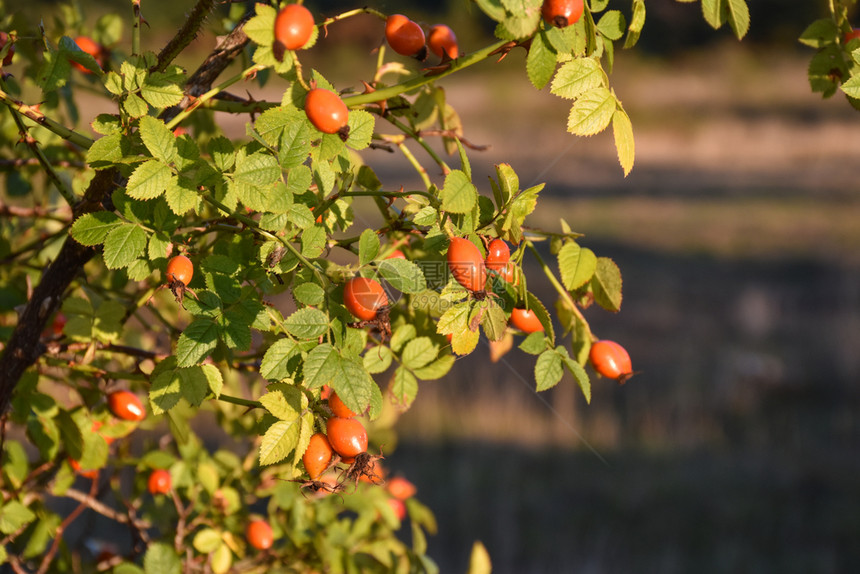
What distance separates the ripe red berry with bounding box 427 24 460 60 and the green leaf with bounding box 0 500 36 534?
862 mm

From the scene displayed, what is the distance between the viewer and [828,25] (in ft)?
3.50

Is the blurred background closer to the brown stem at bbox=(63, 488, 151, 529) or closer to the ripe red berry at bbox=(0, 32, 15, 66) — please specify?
the ripe red berry at bbox=(0, 32, 15, 66)

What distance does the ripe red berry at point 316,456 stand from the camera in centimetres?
78

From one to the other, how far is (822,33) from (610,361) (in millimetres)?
526

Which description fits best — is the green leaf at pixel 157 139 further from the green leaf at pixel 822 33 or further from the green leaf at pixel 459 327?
the green leaf at pixel 822 33

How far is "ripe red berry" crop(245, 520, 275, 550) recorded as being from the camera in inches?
51.9

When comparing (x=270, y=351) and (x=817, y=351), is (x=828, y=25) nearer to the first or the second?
(x=270, y=351)

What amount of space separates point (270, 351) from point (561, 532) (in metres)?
3.08

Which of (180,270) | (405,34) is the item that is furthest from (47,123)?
(405,34)

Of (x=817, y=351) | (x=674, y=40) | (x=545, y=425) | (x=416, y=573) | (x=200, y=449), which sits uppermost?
(x=200, y=449)

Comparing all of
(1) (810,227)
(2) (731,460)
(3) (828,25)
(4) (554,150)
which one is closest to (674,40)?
(4) (554,150)

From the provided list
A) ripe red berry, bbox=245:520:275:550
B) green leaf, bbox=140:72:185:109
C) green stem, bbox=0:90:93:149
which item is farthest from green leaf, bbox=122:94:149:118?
ripe red berry, bbox=245:520:275:550

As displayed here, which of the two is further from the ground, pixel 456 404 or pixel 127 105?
pixel 127 105

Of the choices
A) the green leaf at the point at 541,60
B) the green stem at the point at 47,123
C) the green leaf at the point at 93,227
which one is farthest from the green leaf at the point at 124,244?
the green leaf at the point at 541,60
